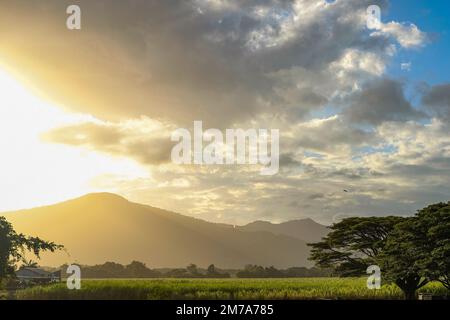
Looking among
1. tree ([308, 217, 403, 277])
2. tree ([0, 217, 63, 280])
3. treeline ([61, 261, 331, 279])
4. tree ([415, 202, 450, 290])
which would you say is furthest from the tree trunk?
treeline ([61, 261, 331, 279])

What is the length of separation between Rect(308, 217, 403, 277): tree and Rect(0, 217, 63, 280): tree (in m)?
32.1

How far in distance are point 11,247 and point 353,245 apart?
36.5 m

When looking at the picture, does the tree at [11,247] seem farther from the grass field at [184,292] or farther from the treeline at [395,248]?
the treeline at [395,248]

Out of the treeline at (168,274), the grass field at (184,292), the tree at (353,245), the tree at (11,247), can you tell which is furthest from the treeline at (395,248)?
the treeline at (168,274)

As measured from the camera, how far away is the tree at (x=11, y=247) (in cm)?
5534

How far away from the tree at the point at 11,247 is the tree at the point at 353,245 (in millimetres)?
32144

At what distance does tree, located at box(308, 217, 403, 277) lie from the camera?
51.1 metres

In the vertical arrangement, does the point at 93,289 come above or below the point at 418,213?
below

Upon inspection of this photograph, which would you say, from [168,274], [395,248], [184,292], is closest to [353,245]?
[395,248]

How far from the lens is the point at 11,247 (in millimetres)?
57375
